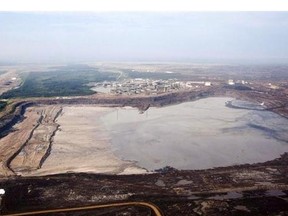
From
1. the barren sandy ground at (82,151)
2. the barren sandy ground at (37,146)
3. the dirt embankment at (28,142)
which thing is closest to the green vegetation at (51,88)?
the dirt embankment at (28,142)

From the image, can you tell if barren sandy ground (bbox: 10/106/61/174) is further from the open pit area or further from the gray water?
the gray water

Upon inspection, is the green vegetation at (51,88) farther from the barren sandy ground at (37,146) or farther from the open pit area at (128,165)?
the barren sandy ground at (37,146)

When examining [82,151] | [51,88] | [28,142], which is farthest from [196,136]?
[51,88]

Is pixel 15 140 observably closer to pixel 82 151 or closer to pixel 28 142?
pixel 28 142

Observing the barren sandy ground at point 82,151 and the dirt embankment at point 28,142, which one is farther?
the dirt embankment at point 28,142

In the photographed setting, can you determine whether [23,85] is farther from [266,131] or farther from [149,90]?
[266,131]
